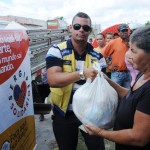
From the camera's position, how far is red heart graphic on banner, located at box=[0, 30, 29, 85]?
175cm

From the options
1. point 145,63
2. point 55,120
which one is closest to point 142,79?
point 145,63

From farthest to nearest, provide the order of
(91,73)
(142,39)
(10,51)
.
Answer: (91,73) < (10,51) < (142,39)

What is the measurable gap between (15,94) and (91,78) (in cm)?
65

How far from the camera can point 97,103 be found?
6.63 feet

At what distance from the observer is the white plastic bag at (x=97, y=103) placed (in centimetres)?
200

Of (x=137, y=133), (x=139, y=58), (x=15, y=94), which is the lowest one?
(x=137, y=133)

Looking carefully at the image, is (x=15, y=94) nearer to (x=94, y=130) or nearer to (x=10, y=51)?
(x=10, y=51)

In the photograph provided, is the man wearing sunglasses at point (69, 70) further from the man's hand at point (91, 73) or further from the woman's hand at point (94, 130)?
the woman's hand at point (94, 130)

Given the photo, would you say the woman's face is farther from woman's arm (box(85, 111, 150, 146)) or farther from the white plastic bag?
the white plastic bag

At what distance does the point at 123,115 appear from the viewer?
5.98ft

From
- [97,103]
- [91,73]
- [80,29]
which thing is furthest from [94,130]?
[80,29]

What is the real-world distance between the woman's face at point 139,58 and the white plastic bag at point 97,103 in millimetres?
439

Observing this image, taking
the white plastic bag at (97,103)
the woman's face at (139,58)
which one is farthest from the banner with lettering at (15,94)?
the woman's face at (139,58)

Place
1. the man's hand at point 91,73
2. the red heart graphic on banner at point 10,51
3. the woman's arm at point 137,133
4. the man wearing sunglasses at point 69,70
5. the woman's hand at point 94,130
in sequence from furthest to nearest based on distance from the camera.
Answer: the man wearing sunglasses at point 69,70
the man's hand at point 91,73
the woman's hand at point 94,130
the red heart graphic on banner at point 10,51
the woman's arm at point 137,133
